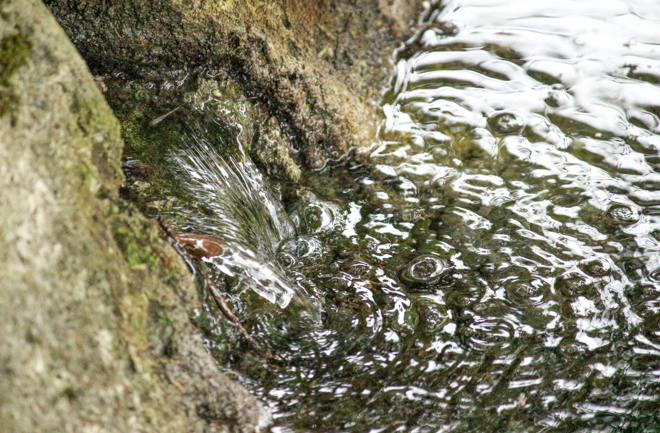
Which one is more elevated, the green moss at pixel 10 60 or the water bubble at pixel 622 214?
the green moss at pixel 10 60

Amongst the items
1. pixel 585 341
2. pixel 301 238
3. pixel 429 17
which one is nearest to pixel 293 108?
pixel 301 238

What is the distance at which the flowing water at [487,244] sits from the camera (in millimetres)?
1998

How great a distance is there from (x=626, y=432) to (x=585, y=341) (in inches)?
14.7

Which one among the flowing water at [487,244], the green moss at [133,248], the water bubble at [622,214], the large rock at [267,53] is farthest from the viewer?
the water bubble at [622,214]

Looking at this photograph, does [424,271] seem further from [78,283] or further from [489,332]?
[78,283]

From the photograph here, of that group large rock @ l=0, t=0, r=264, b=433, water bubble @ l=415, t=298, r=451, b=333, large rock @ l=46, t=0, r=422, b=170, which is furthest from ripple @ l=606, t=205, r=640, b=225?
large rock @ l=0, t=0, r=264, b=433

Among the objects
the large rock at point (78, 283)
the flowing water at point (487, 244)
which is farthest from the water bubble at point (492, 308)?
the large rock at point (78, 283)

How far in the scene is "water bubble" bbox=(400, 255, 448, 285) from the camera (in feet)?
8.02

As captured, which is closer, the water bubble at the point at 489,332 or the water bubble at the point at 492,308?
the water bubble at the point at 489,332

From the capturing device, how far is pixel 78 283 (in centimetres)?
135

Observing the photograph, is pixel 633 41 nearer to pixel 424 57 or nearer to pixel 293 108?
pixel 424 57

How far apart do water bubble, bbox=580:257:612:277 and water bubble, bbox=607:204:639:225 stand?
0.31 m

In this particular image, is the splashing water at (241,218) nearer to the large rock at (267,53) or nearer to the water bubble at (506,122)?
the large rock at (267,53)

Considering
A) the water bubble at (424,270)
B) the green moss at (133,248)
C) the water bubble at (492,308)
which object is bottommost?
the water bubble at (492,308)
